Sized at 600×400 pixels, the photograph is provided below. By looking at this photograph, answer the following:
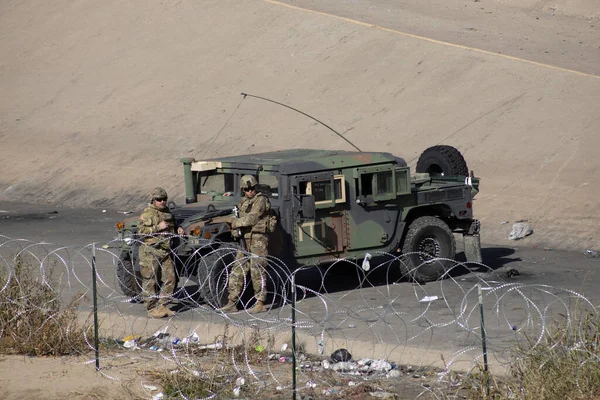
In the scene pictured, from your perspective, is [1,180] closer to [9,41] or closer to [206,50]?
[206,50]

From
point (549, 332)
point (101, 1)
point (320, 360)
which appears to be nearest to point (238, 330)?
point (320, 360)

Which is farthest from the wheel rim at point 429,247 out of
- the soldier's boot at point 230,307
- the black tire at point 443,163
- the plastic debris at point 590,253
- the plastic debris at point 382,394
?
the plastic debris at point 382,394

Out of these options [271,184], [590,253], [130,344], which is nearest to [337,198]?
[271,184]

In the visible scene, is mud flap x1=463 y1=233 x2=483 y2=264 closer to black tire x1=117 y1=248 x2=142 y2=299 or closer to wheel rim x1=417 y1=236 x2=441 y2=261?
wheel rim x1=417 y1=236 x2=441 y2=261

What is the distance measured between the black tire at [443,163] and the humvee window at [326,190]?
2.66 metres

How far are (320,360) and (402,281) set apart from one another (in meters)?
4.31

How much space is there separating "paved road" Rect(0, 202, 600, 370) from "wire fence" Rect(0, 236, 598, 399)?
32 millimetres

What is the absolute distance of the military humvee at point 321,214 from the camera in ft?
42.5

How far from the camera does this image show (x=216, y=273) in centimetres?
1274

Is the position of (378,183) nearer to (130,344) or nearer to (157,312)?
(157,312)

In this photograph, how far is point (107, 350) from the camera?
11156 millimetres

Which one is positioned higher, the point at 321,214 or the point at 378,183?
the point at 378,183

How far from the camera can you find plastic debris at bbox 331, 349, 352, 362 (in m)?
10.6

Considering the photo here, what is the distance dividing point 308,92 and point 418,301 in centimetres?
1536
